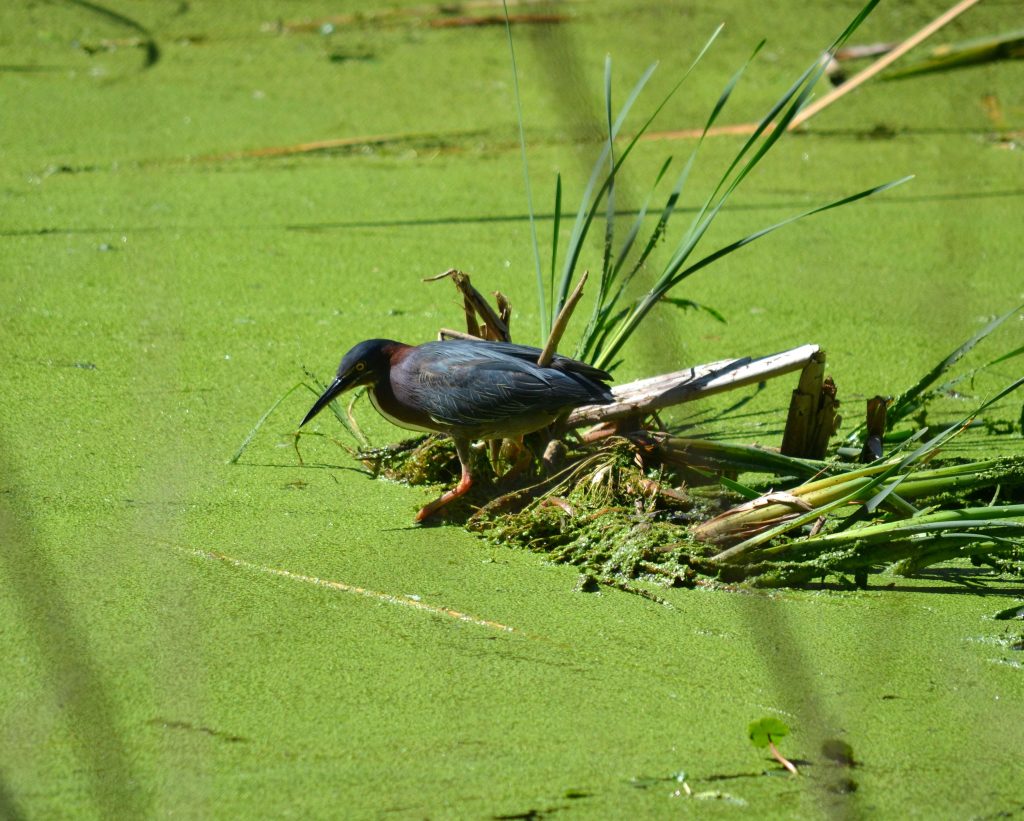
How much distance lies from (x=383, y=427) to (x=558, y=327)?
0.72m

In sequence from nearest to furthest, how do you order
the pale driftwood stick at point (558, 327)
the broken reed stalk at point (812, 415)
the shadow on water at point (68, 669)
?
1. the shadow on water at point (68, 669)
2. the pale driftwood stick at point (558, 327)
3. the broken reed stalk at point (812, 415)

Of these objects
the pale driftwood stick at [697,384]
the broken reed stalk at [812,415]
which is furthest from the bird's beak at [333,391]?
the broken reed stalk at [812,415]

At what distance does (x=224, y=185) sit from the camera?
4.32 meters

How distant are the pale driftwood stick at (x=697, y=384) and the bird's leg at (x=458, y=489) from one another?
25cm

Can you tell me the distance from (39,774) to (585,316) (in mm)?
2285

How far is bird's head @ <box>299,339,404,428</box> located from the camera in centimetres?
252

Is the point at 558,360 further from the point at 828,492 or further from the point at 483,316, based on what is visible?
the point at 828,492

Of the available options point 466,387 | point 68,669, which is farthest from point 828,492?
point 68,669

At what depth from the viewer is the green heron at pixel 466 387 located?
2393 millimetres

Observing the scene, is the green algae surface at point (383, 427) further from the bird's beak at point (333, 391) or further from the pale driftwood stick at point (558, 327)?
the pale driftwood stick at point (558, 327)

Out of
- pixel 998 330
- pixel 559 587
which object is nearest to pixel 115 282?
pixel 559 587

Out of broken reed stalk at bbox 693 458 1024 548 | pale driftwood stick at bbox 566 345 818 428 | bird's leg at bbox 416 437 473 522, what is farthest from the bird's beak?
broken reed stalk at bbox 693 458 1024 548

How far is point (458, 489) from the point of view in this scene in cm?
247

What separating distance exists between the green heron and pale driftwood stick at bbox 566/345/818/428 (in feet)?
0.26
